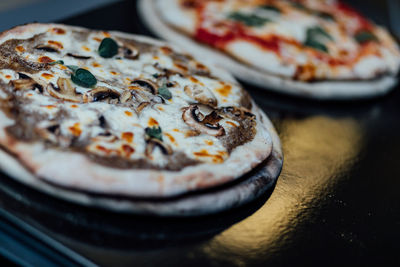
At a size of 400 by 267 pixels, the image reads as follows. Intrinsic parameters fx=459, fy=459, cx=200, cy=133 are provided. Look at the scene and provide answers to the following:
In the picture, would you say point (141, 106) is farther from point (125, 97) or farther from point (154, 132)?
point (154, 132)

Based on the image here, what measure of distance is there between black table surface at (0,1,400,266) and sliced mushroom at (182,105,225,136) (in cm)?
44

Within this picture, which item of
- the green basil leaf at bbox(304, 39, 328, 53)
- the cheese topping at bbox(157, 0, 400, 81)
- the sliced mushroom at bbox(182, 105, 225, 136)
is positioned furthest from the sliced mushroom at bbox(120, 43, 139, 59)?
the green basil leaf at bbox(304, 39, 328, 53)

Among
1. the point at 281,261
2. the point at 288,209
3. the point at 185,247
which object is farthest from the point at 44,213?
the point at 288,209

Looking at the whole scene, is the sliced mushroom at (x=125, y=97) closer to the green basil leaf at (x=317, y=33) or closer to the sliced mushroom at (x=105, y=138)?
the sliced mushroom at (x=105, y=138)

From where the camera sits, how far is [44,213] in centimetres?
203

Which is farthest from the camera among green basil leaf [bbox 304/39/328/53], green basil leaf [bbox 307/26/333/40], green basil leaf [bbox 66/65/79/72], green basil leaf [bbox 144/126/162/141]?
green basil leaf [bbox 307/26/333/40]

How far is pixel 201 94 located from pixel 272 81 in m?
1.04

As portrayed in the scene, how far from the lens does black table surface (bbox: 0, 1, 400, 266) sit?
201 centimetres

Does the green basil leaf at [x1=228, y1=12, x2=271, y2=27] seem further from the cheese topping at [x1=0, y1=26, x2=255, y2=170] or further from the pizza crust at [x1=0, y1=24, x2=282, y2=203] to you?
the pizza crust at [x1=0, y1=24, x2=282, y2=203]

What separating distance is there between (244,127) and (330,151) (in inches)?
31.9

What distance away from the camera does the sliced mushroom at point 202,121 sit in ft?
8.11

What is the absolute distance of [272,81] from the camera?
3639 millimetres

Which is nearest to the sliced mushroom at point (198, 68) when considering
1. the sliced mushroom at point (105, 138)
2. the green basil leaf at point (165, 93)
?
→ the green basil leaf at point (165, 93)

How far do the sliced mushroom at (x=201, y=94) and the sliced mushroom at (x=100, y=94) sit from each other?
19.6 inches
